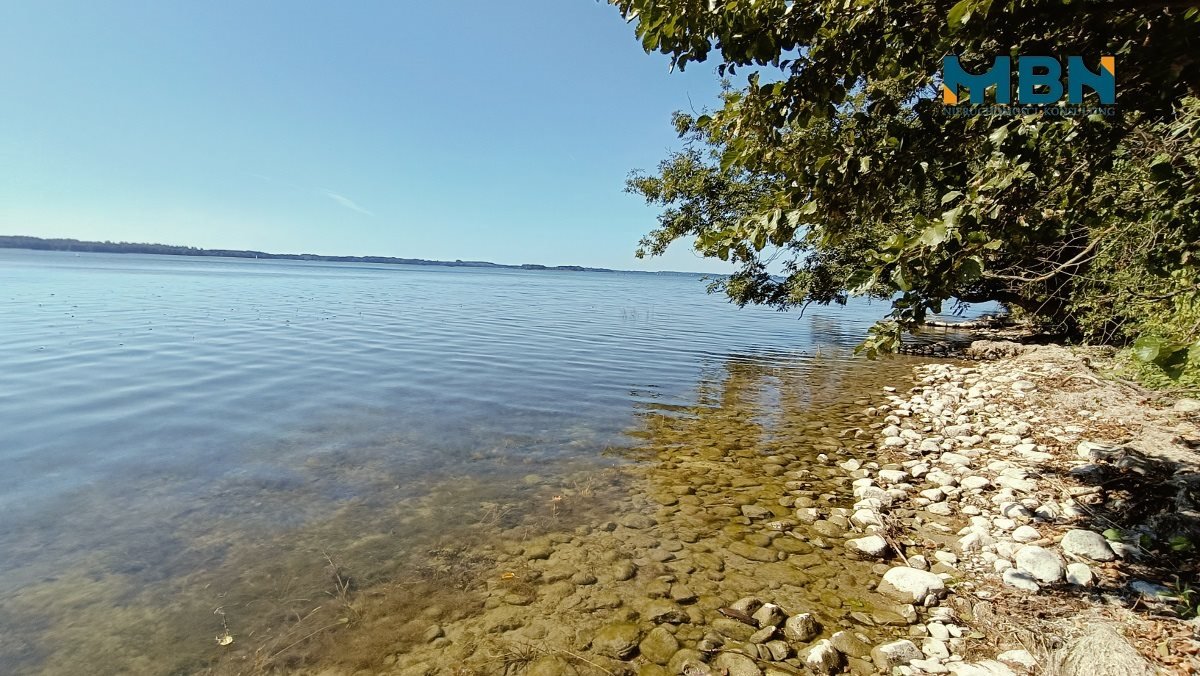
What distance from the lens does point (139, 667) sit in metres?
4.38

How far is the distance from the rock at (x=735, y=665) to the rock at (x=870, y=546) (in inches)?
92.6

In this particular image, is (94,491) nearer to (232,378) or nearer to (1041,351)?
(232,378)

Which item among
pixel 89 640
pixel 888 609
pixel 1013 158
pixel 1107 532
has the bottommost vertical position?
pixel 89 640

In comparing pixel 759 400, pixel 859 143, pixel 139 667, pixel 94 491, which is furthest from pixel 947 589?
pixel 94 491

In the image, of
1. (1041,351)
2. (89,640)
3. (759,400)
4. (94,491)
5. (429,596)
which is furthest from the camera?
(1041,351)

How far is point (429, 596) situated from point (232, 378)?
41.5 ft

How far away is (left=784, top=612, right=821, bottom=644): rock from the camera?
448 centimetres

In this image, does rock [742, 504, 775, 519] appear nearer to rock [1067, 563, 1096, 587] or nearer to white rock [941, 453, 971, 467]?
rock [1067, 563, 1096, 587]

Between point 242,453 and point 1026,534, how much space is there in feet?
37.0

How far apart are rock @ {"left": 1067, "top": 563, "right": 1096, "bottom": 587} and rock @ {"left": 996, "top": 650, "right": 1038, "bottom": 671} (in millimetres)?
1345

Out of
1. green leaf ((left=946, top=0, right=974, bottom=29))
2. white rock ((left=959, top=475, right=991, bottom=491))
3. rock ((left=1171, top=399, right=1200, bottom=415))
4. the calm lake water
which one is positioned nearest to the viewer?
green leaf ((left=946, top=0, right=974, bottom=29))

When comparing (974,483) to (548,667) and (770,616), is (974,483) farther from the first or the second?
(548,667)

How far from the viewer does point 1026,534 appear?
568 cm

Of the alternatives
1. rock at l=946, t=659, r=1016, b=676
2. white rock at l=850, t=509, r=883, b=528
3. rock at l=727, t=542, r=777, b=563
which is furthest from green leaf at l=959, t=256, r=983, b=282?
white rock at l=850, t=509, r=883, b=528
